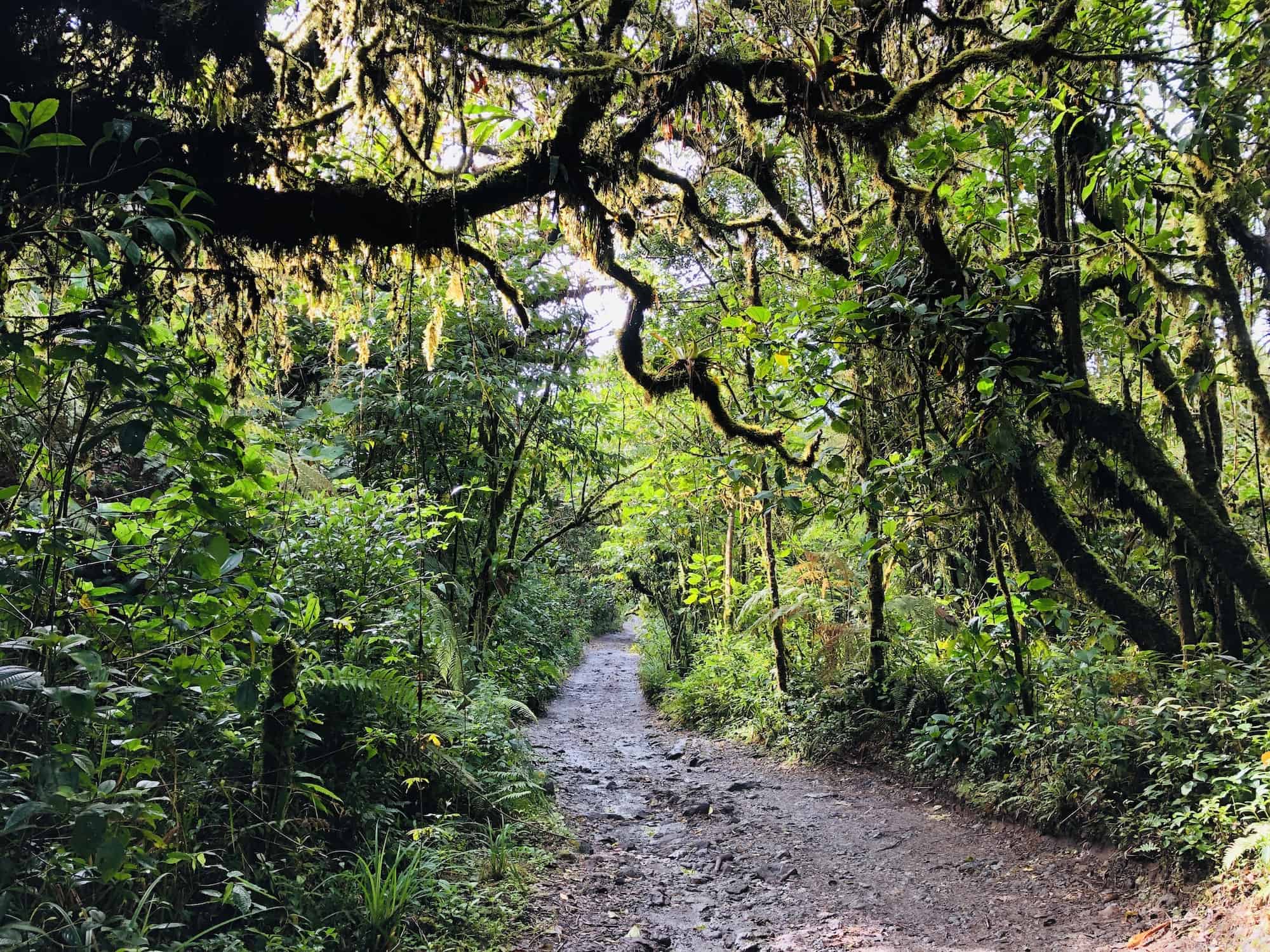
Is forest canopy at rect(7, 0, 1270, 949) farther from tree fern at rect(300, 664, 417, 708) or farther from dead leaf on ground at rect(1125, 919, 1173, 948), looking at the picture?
dead leaf on ground at rect(1125, 919, 1173, 948)

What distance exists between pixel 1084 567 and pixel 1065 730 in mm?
1525

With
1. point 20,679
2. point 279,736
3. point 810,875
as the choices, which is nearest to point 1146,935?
point 810,875

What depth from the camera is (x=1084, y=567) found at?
250 inches

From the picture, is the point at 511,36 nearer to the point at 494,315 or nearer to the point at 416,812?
the point at 416,812

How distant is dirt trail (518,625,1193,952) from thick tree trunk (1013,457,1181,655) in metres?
2.14

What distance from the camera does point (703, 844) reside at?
245 inches

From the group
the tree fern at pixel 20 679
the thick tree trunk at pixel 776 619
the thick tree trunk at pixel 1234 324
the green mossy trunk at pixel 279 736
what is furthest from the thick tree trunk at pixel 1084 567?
the tree fern at pixel 20 679

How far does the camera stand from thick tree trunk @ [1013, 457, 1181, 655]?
6.14 metres

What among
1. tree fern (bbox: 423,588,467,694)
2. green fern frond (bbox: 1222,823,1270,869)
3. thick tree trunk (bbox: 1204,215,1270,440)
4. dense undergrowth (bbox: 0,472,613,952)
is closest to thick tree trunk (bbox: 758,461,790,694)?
dense undergrowth (bbox: 0,472,613,952)

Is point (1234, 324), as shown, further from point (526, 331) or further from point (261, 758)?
point (261, 758)

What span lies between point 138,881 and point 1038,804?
6100 millimetres

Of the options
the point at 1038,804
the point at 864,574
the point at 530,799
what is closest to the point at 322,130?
the point at 530,799

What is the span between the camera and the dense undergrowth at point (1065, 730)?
173 inches

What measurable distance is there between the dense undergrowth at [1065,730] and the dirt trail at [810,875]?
A: 35cm
